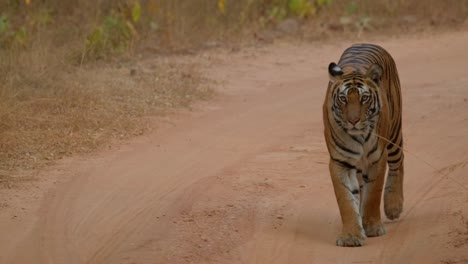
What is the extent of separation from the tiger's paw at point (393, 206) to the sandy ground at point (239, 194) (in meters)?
0.06

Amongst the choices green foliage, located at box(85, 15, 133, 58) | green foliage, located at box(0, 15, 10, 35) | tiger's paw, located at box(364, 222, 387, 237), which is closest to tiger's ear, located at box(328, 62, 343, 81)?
tiger's paw, located at box(364, 222, 387, 237)

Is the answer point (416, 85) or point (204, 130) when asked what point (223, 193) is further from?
point (416, 85)

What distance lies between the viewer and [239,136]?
9.67 m

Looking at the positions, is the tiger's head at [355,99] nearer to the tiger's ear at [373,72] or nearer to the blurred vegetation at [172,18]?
A: the tiger's ear at [373,72]

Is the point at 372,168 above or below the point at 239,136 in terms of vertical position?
above

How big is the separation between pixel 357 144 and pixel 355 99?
12.1 inches

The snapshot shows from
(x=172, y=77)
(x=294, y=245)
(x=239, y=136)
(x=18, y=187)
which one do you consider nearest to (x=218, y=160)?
(x=239, y=136)

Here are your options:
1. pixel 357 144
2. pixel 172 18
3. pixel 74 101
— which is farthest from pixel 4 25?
pixel 357 144

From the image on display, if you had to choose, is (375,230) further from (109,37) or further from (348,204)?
(109,37)

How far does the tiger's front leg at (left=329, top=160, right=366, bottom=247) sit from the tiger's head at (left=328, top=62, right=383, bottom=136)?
28 centimetres

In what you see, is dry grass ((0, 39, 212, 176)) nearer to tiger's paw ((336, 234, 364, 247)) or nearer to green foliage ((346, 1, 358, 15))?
tiger's paw ((336, 234, 364, 247))

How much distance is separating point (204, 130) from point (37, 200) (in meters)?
2.53

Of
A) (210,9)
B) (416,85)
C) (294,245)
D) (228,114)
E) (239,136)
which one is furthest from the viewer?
(210,9)

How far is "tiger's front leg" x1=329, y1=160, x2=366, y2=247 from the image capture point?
21.6ft
